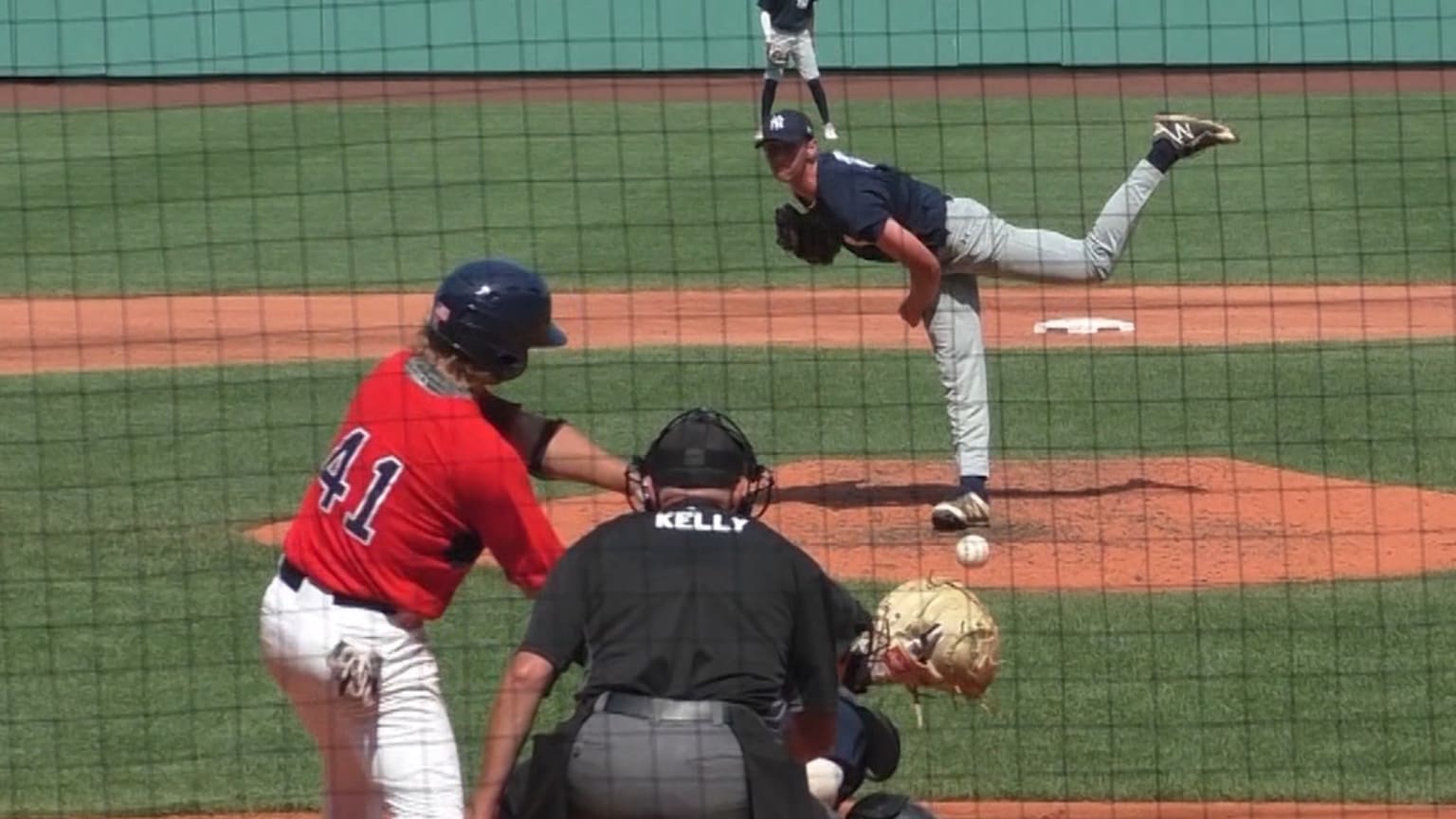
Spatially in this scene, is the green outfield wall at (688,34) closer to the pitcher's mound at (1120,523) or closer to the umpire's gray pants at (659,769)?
the pitcher's mound at (1120,523)

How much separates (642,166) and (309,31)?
625cm

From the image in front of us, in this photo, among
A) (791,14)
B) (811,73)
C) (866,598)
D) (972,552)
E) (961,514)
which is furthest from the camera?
(791,14)

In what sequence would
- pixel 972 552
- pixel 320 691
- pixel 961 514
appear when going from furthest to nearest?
1. pixel 961 514
2. pixel 972 552
3. pixel 320 691

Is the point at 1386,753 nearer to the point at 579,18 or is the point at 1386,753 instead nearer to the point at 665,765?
the point at 665,765

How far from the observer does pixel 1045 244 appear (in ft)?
35.5

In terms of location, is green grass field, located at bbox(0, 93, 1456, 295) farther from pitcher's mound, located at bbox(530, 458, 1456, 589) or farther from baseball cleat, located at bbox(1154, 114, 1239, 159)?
pitcher's mound, located at bbox(530, 458, 1456, 589)

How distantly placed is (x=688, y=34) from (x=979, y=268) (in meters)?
17.9

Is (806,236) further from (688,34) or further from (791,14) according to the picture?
(688,34)

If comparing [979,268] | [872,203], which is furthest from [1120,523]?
[872,203]

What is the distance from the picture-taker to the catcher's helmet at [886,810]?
209 inches

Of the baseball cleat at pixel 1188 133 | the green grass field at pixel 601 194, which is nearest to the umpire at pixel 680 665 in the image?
the baseball cleat at pixel 1188 133

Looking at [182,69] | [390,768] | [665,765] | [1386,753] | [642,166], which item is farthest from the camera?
[182,69]

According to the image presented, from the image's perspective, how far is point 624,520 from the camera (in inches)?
198

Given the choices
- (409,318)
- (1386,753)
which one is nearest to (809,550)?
(1386,753)
